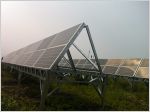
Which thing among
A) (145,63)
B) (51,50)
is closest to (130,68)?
(145,63)

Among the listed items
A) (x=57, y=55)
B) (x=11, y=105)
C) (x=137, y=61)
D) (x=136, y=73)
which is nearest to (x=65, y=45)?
(x=57, y=55)

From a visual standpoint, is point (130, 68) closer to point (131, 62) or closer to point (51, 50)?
point (131, 62)

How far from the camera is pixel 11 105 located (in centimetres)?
1046

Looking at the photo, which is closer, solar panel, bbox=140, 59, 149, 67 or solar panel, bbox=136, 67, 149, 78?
solar panel, bbox=136, 67, 149, 78

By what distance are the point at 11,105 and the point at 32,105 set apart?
37.6 inches

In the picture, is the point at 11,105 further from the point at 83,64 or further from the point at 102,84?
the point at 83,64

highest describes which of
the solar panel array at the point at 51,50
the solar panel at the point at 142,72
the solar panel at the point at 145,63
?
the solar panel array at the point at 51,50

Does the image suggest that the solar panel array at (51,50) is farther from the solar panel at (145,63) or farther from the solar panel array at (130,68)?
the solar panel at (145,63)

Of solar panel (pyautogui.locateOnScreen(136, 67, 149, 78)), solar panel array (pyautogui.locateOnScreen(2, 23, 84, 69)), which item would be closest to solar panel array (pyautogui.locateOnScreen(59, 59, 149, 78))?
solar panel (pyautogui.locateOnScreen(136, 67, 149, 78))

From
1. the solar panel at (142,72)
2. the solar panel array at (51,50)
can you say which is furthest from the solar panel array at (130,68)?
the solar panel array at (51,50)

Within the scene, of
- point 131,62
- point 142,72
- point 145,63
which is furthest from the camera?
point 131,62

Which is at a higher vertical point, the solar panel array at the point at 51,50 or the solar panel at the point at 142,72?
the solar panel array at the point at 51,50

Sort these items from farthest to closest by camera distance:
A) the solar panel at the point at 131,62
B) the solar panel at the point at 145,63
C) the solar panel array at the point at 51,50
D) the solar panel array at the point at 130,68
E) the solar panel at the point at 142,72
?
the solar panel at the point at 131,62 → the solar panel at the point at 145,63 → the solar panel array at the point at 130,68 → the solar panel at the point at 142,72 → the solar panel array at the point at 51,50

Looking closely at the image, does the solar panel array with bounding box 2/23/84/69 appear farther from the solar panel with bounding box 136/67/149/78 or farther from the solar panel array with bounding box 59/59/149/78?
the solar panel with bounding box 136/67/149/78
